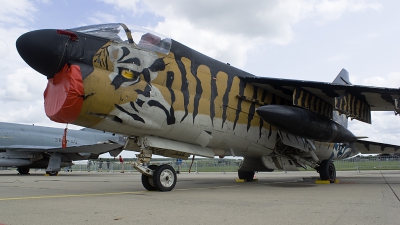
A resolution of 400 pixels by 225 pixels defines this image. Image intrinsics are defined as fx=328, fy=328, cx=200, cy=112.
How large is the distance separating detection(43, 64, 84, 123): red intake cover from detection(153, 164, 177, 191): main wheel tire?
205 centimetres

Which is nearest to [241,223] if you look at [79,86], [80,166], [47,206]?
[47,206]

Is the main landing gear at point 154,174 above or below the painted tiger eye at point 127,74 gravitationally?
below

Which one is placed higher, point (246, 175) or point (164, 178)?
point (164, 178)

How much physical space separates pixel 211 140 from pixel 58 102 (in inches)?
148

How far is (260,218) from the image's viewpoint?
3762mm

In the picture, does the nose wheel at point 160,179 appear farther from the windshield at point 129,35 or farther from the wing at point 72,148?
the wing at point 72,148

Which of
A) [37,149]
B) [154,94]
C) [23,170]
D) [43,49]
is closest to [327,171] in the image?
[154,94]

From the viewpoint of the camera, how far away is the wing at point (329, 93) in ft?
30.7

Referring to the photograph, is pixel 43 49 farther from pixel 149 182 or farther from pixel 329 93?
pixel 329 93

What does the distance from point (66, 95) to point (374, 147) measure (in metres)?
12.7

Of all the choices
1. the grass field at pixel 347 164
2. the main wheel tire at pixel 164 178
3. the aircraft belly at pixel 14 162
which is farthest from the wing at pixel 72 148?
the main wheel tire at pixel 164 178

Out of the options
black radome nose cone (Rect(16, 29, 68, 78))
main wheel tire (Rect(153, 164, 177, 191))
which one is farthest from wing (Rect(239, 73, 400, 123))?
black radome nose cone (Rect(16, 29, 68, 78))

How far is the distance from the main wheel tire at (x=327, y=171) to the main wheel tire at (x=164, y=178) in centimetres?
639

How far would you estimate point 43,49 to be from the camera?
19.6 feet
